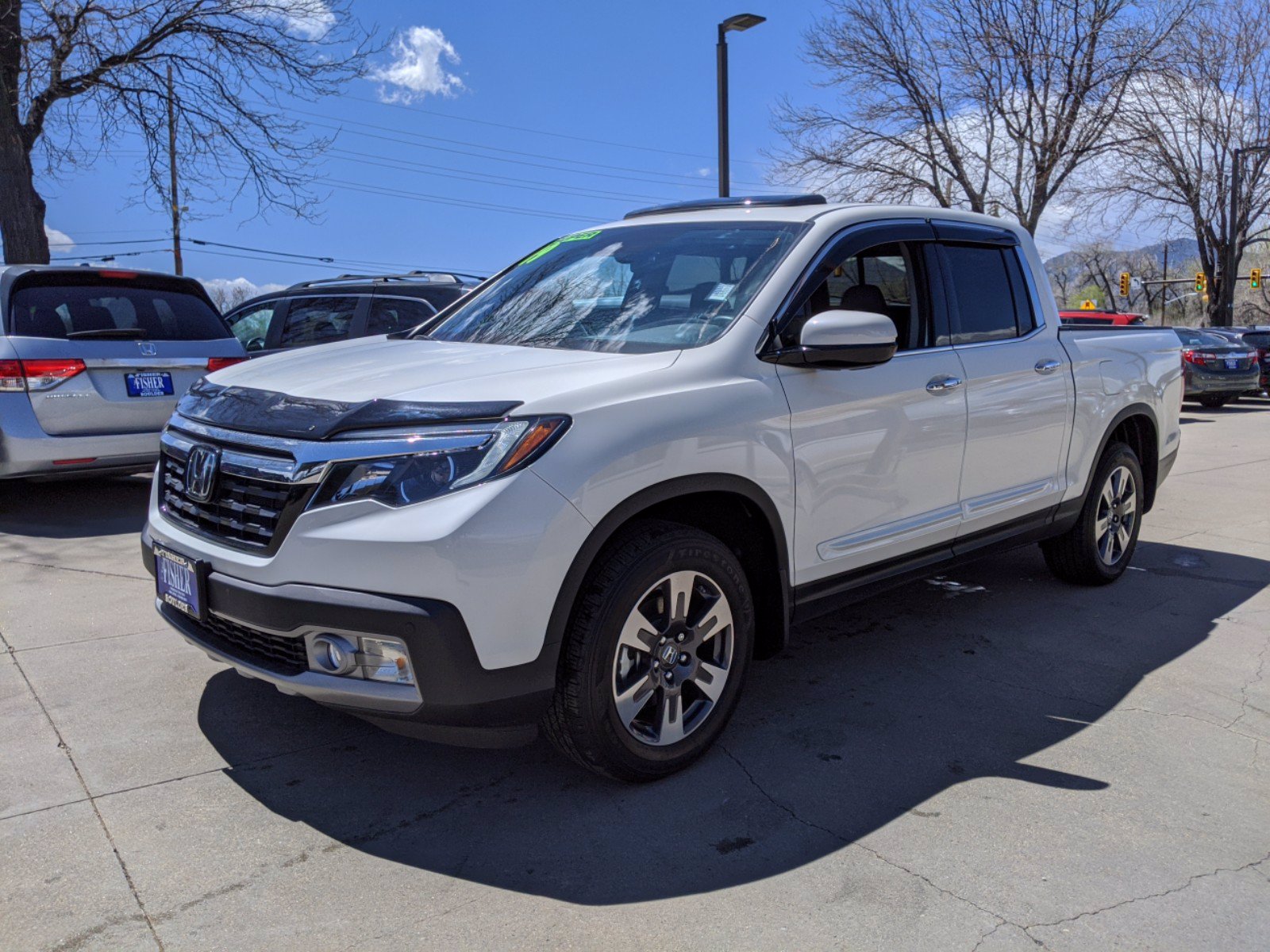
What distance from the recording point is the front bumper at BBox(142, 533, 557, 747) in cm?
278

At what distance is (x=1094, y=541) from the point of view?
5.61m

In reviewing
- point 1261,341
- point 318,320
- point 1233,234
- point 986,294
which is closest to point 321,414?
point 986,294

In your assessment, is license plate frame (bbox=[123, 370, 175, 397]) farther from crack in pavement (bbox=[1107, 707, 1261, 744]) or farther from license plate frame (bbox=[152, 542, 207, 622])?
crack in pavement (bbox=[1107, 707, 1261, 744])

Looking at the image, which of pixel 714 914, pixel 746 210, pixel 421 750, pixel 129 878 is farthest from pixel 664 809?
pixel 746 210

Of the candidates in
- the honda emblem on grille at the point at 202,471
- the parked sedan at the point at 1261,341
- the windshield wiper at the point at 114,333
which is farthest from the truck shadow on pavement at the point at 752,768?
the parked sedan at the point at 1261,341

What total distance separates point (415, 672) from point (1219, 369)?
806 inches

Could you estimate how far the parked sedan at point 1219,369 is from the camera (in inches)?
770

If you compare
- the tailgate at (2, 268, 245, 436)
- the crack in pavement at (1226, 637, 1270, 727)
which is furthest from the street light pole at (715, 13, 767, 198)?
the crack in pavement at (1226, 637, 1270, 727)

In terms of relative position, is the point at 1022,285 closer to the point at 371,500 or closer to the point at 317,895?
→ the point at 371,500

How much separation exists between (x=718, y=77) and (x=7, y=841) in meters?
12.6

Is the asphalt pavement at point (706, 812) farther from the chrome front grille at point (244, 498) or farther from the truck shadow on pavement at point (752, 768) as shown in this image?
the chrome front grille at point (244, 498)

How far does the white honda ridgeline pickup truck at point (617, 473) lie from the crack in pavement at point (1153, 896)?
1.16 metres

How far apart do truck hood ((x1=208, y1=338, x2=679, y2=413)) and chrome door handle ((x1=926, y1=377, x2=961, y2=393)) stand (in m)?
1.25

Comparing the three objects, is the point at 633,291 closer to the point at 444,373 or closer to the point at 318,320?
the point at 444,373
